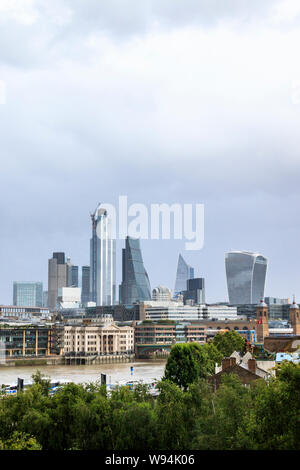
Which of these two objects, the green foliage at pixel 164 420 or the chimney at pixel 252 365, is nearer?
the green foliage at pixel 164 420

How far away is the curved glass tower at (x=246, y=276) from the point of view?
18538 cm

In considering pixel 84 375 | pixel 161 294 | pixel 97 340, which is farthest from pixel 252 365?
pixel 161 294

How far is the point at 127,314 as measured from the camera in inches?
5817

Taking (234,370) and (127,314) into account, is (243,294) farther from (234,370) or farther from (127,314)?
(234,370)

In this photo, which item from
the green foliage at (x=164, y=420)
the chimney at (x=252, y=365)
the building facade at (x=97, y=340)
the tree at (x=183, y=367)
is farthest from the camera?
the building facade at (x=97, y=340)

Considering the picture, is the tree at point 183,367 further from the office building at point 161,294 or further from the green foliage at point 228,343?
the office building at point 161,294

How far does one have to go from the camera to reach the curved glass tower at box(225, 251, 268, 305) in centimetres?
18538

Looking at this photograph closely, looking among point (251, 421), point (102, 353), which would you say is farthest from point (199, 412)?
point (102, 353)

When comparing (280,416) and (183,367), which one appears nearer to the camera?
(280,416)

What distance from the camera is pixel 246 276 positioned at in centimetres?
18762

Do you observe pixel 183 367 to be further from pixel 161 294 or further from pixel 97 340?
pixel 161 294

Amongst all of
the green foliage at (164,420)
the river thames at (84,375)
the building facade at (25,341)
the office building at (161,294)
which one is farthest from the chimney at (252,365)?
the office building at (161,294)

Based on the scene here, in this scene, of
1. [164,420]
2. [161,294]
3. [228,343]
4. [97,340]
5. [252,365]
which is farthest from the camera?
[161,294]

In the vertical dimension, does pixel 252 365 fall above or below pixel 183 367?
above
